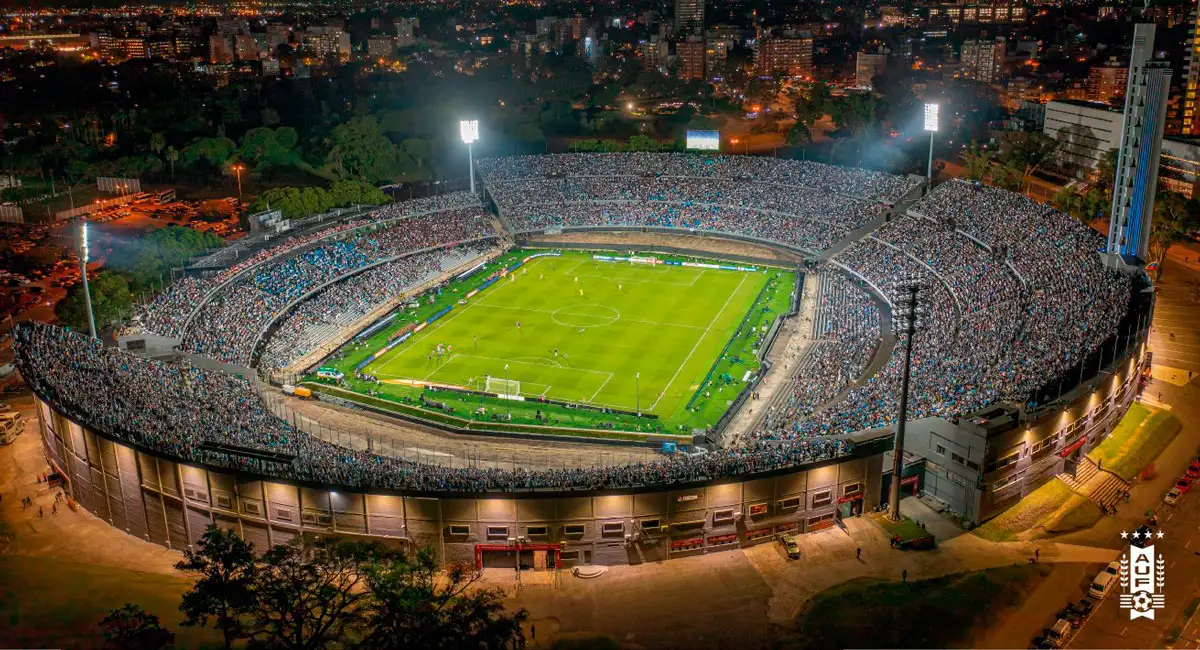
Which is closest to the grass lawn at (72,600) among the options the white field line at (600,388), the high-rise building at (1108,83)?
the white field line at (600,388)

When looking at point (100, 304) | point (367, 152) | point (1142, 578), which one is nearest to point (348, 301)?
point (100, 304)

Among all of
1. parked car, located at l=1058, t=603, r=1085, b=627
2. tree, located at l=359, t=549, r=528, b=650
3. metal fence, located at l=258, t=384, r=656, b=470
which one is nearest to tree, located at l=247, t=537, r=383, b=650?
tree, located at l=359, t=549, r=528, b=650

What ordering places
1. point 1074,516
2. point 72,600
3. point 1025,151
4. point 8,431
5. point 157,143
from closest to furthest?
point 72,600 < point 1074,516 < point 8,431 < point 1025,151 < point 157,143

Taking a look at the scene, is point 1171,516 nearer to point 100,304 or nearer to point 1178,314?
point 1178,314

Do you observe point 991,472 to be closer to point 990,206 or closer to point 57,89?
point 990,206

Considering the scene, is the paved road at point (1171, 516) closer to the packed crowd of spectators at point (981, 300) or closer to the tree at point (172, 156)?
the packed crowd of spectators at point (981, 300)

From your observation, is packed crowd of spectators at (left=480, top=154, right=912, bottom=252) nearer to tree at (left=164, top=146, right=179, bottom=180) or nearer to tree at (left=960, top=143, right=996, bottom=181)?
tree at (left=960, top=143, right=996, bottom=181)
